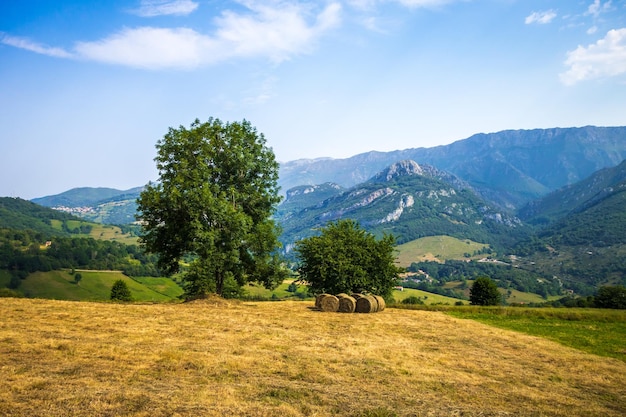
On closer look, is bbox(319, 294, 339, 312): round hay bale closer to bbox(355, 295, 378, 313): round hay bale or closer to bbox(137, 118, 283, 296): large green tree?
bbox(355, 295, 378, 313): round hay bale

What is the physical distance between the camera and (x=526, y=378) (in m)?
16.7

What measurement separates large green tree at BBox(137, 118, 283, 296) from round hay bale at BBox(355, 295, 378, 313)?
9634mm

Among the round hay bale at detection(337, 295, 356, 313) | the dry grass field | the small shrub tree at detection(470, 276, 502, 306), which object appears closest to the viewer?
the dry grass field

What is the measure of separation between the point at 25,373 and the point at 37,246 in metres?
195

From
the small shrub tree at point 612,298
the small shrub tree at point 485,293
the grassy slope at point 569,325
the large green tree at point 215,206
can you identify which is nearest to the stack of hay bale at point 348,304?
the large green tree at point 215,206

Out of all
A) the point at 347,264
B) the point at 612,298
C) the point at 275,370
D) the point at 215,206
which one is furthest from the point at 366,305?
the point at 612,298

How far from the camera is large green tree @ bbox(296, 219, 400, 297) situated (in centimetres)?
4741

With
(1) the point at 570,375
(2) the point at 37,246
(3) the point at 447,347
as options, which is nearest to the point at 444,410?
(1) the point at 570,375

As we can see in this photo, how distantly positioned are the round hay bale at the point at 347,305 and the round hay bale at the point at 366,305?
1.80 ft

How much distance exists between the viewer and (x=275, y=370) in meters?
15.7

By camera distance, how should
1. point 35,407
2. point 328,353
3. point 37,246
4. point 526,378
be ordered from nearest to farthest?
point 35,407 → point 526,378 → point 328,353 → point 37,246

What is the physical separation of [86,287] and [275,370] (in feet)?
467

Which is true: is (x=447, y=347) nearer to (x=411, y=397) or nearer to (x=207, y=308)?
(x=411, y=397)

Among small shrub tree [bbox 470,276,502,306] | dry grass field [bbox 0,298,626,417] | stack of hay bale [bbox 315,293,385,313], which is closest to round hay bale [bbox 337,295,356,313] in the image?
stack of hay bale [bbox 315,293,385,313]
